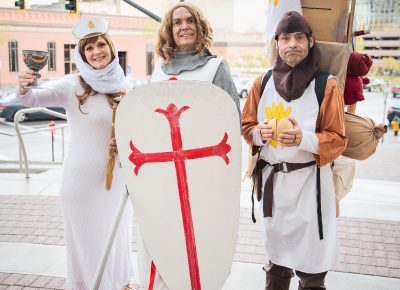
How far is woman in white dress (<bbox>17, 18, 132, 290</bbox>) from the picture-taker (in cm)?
244

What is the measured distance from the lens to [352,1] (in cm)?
241

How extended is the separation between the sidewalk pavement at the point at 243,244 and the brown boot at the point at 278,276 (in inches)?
20.8

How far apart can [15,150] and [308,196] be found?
34.9 ft

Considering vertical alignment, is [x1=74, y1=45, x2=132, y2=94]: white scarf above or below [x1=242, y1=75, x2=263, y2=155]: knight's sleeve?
above

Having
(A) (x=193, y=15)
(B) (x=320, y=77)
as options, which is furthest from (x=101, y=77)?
(B) (x=320, y=77)

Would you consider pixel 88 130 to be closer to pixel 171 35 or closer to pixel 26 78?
pixel 26 78

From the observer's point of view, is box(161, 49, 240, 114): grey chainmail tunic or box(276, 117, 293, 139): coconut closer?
box(276, 117, 293, 139): coconut

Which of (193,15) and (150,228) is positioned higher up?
(193,15)

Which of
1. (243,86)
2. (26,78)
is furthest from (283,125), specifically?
(243,86)

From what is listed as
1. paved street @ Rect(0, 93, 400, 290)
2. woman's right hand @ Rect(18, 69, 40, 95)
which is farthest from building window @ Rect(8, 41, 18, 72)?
woman's right hand @ Rect(18, 69, 40, 95)

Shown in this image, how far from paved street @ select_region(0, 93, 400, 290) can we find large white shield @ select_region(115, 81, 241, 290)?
1.13 meters

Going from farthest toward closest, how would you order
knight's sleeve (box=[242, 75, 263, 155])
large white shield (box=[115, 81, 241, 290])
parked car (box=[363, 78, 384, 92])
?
parked car (box=[363, 78, 384, 92])
knight's sleeve (box=[242, 75, 263, 155])
large white shield (box=[115, 81, 241, 290])

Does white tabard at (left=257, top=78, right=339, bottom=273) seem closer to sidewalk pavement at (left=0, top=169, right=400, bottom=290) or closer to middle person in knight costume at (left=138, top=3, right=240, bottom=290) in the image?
middle person in knight costume at (left=138, top=3, right=240, bottom=290)

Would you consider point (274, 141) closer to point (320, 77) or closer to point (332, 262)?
point (320, 77)
